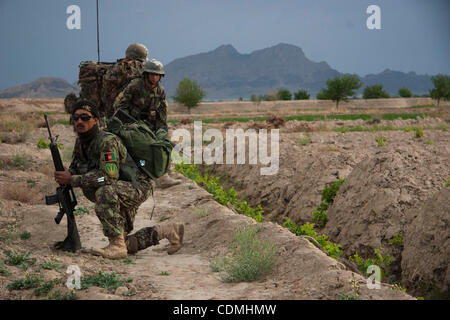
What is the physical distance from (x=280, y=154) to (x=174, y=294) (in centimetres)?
837

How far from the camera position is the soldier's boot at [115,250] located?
5090mm

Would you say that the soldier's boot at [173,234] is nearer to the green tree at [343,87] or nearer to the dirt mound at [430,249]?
the dirt mound at [430,249]

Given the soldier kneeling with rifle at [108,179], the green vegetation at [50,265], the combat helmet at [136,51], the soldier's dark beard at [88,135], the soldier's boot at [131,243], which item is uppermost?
the combat helmet at [136,51]

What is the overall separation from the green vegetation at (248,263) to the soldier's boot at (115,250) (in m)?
0.99

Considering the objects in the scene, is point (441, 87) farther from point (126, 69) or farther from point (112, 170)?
point (112, 170)

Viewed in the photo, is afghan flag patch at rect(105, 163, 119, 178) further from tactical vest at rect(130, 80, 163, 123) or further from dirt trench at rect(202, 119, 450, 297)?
dirt trench at rect(202, 119, 450, 297)

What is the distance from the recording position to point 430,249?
18.6ft

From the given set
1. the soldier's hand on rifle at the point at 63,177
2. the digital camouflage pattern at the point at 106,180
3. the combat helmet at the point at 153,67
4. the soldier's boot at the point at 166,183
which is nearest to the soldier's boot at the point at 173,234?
the digital camouflage pattern at the point at 106,180

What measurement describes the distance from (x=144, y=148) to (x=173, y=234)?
3.57 ft

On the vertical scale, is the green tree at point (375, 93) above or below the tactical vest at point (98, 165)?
above

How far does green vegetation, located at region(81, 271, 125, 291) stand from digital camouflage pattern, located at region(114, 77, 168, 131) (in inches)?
119

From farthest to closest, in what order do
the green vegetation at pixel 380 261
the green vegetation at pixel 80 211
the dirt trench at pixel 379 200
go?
the green vegetation at pixel 80 211
the green vegetation at pixel 380 261
the dirt trench at pixel 379 200

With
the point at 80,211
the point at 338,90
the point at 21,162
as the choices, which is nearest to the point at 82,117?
the point at 80,211
